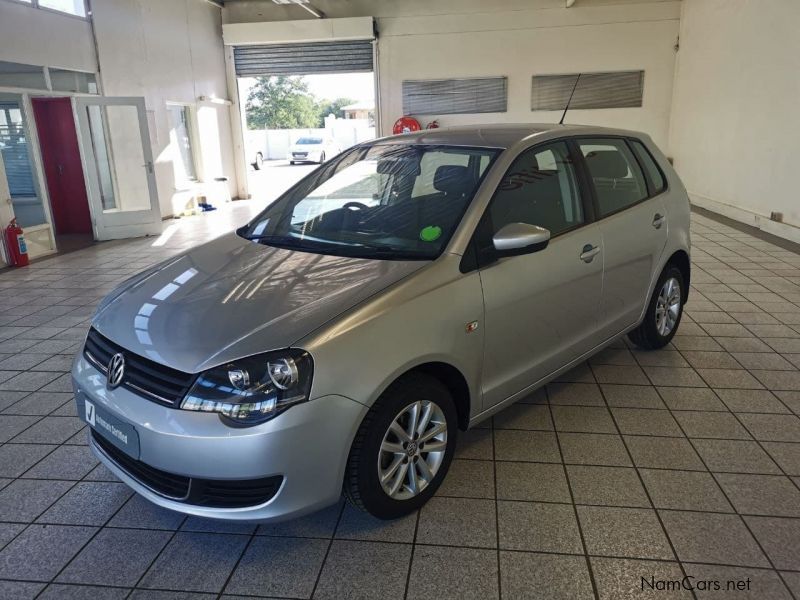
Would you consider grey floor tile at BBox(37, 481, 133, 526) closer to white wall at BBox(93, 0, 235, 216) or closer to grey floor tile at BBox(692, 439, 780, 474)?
grey floor tile at BBox(692, 439, 780, 474)

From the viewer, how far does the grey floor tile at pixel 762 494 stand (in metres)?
2.44

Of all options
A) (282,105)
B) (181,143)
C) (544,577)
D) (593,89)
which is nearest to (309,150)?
(181,143)

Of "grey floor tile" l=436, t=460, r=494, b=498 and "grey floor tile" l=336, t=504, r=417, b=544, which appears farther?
"grey floor tile" l=436, t=460, r=494, b=498

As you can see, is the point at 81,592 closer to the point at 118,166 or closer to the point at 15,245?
the point at 15,245

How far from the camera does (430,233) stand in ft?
8.61

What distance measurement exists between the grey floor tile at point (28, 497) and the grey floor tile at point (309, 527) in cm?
100

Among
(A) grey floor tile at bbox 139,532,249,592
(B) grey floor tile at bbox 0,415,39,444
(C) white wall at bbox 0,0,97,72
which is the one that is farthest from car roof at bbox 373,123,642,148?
(C) white wall at bbox 0,0,97,72

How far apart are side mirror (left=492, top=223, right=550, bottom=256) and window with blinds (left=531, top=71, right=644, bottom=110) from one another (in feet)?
38.0

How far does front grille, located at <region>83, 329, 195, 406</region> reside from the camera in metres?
2.05

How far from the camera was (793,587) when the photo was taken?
2.04m

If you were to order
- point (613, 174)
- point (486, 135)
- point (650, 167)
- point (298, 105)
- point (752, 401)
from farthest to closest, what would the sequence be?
point (298, 105), point (650, 167), point (613, 174), point (752, 401), point (486, 135)

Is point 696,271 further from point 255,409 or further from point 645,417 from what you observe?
point 255,409

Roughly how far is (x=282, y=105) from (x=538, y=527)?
38.7 m

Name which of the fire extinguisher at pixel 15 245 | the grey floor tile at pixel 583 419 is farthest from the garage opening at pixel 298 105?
the grey floor tile at pixel 583 419
